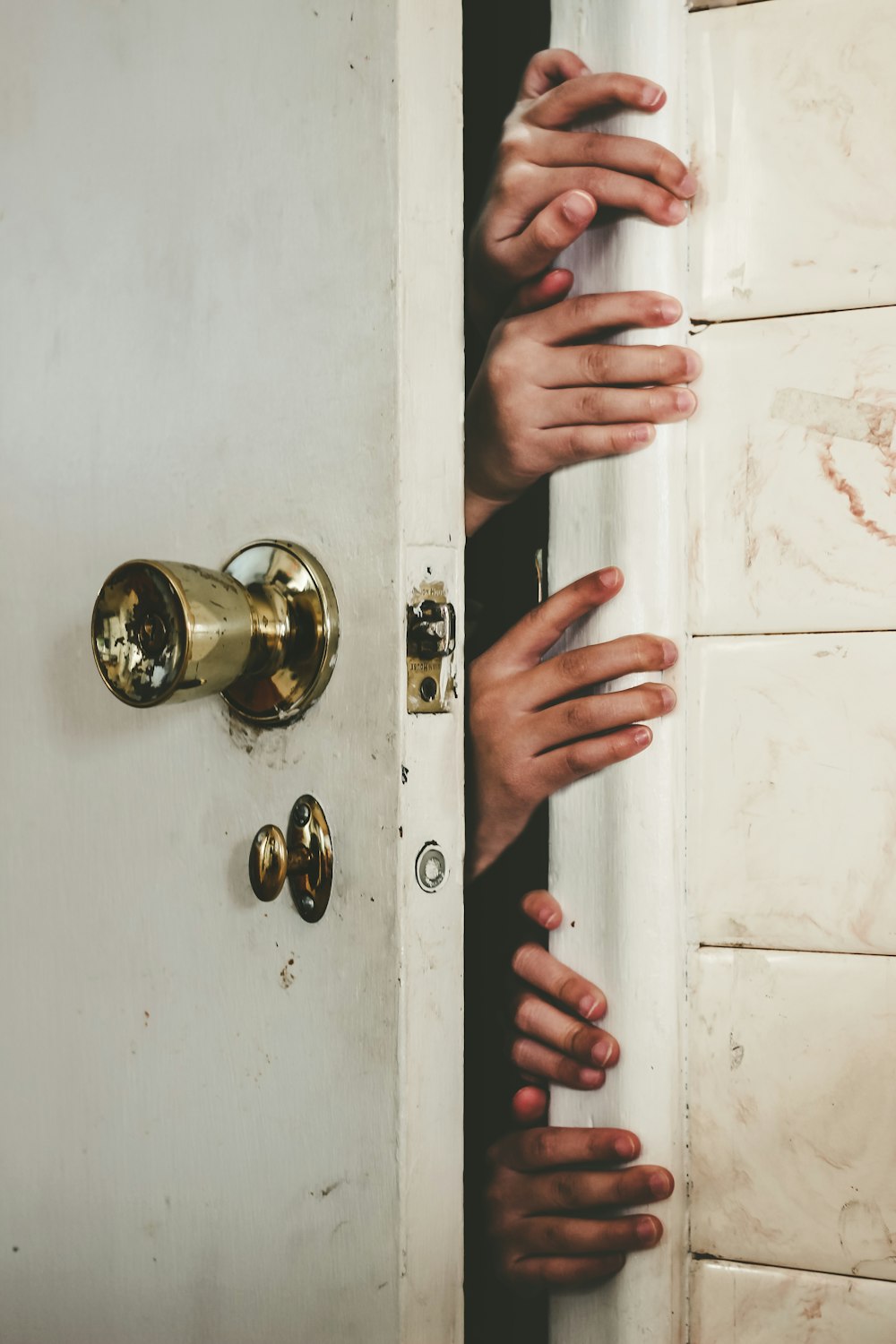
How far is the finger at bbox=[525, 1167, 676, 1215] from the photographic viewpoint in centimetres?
67

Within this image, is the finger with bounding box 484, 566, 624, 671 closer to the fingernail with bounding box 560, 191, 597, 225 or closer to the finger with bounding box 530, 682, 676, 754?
the finger with bounding box 530, 682, 676, 754

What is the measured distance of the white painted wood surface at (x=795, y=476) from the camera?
0.66m

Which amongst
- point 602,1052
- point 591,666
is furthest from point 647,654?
point 602,1052

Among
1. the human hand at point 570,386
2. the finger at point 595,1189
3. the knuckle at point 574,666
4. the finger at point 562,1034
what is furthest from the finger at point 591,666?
the finger at point 595,1189

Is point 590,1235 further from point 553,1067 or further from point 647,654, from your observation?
point 647,654

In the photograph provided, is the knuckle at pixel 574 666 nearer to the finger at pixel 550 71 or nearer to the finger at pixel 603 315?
the finger at pixel 603 315

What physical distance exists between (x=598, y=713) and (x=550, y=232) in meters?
0.33

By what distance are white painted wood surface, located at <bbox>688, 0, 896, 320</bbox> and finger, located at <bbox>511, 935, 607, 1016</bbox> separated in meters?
0.45

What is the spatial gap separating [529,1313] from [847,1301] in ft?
1.22

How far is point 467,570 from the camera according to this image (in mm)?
1025

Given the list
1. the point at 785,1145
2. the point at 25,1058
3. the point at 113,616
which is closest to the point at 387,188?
the point at 113,616

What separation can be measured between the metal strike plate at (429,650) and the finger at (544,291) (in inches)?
15.4

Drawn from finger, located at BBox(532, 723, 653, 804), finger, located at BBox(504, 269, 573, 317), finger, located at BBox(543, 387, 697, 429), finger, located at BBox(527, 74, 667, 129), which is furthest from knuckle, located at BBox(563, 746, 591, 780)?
finger, located at BBox(527, 74, 667, 129)

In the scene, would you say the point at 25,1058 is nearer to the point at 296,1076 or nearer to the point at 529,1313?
the point at 296,1076
